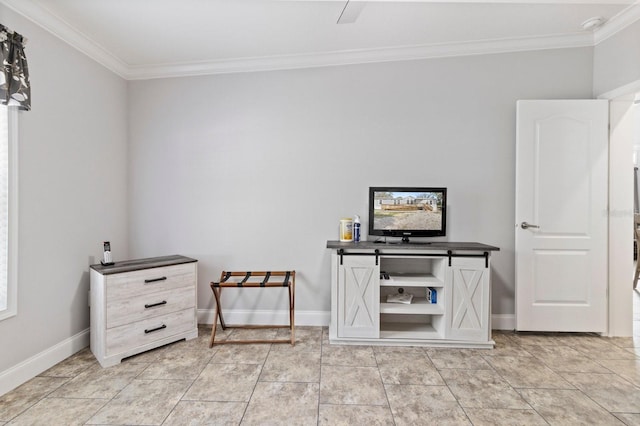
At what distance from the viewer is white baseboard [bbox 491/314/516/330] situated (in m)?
2.91

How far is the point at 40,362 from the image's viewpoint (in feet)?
7.13

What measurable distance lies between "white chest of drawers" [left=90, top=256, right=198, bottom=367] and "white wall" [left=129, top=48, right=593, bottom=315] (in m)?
0.45

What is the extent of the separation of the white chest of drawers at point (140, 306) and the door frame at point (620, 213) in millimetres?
3828

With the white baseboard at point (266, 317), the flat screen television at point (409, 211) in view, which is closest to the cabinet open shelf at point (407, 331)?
the white baseboard at point (266, 317)

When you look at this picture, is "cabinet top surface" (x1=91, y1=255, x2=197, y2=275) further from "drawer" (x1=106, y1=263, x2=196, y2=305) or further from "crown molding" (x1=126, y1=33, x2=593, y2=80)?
"crown molding" (x1=126, y1=33, x2=593, y2=80)

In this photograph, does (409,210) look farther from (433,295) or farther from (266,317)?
(266,317)

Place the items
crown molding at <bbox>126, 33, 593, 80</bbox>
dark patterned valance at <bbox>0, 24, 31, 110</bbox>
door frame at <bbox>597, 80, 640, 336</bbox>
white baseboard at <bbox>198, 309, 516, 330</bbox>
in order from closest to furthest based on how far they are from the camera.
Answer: dark patterned valance at <bbox>0, 24, 31, 110</bbox>
door frame at <bbox>597, 80, 640, 336</bbox>
crown molding at <bbox>126, 33, 593, 80</bbox>
white baseboard at <bbox>198, 309, 516, 330</bbox>

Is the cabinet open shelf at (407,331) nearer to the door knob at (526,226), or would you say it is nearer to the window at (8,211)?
the door knob at (526,226)

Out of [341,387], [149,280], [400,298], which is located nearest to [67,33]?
[149,280]

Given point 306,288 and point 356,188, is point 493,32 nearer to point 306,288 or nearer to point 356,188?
point 356,188

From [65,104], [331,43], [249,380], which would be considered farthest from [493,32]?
[65,104]

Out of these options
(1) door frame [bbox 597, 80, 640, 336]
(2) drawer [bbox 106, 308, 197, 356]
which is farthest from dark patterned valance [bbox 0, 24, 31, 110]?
(1) door frame [bbox 597, 80, 640, 336]

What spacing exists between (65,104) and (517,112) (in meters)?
3.90

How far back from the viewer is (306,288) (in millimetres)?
3070
